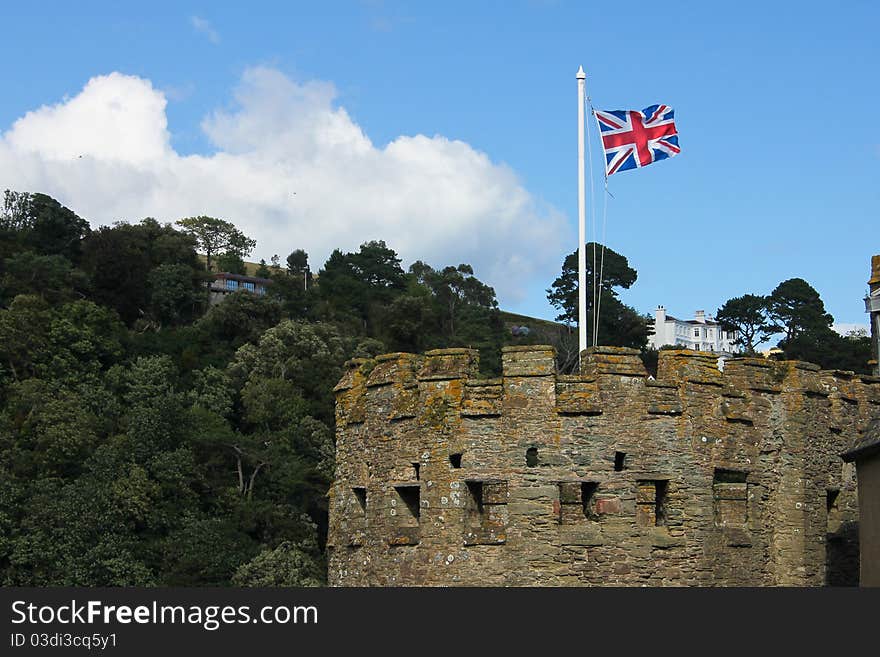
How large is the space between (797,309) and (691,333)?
38.0 meters

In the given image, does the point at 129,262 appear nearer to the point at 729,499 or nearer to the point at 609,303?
the point at 609,303

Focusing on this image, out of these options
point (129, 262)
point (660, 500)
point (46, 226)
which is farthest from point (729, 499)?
point (46, 226)

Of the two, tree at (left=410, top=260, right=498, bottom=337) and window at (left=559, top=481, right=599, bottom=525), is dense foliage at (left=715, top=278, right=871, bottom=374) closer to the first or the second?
tree at (left=410, top=260, right=498, bottom=337)

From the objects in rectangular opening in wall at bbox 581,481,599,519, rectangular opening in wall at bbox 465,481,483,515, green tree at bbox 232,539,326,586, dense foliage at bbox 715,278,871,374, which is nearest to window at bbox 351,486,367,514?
rectangular opening in wall at bbox 465,481,483,515

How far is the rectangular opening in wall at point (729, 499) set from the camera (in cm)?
2659

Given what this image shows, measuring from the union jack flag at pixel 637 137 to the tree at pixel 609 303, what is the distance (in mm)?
51426

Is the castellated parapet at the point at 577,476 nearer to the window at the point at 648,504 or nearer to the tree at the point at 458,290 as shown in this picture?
the window at the point at 648,504

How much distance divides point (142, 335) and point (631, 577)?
2561 inches

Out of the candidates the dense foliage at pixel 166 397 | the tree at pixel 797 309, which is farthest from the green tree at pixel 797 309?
the dense foliage at pixel 166 397

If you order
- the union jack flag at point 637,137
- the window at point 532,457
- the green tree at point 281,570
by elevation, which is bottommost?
the green tree at point 281,570

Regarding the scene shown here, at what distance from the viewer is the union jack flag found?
103ft

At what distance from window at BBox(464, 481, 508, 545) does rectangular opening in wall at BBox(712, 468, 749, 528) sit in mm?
3907

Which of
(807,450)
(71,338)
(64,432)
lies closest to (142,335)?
(71,338)

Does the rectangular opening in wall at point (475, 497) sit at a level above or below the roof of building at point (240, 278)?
below
